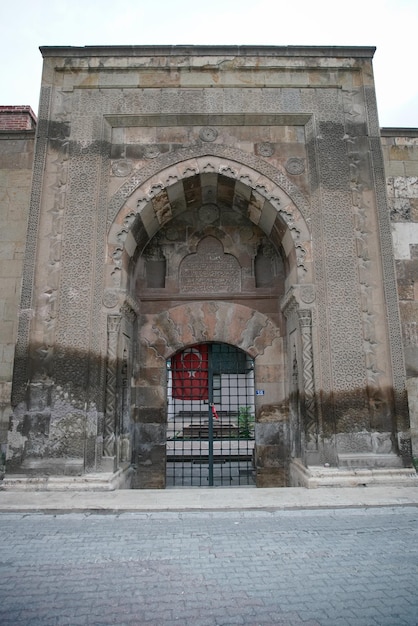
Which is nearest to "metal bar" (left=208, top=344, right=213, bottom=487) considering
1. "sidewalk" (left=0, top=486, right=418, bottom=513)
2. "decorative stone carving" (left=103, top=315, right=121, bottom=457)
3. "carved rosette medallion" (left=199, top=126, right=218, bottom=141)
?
"sidewalk" (left=0, top=486, right=418, bottom=513)

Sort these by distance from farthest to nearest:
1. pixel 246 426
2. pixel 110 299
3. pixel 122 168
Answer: pixel 246 426 → pixel 122 168 → pixel 110 299

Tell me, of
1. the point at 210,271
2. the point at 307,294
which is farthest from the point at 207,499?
the point at 210,271

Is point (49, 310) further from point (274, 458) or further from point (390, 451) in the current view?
point (390, 451)

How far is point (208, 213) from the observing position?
25.2 ft

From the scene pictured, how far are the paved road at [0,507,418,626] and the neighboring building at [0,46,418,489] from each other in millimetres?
1362

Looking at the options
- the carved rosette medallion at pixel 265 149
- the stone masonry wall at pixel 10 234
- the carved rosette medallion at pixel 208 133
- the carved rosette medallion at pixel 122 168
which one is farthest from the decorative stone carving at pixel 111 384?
the carved rosette medallion at pixel 265 149

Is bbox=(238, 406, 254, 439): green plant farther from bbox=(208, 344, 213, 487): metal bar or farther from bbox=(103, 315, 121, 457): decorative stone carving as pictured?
bbox=(103, 315, 121, 457): decorative stone carving

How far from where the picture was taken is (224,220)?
770 cm

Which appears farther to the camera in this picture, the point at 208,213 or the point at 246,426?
the point at 246,426

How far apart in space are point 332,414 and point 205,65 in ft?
18.6

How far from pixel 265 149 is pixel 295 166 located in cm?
54

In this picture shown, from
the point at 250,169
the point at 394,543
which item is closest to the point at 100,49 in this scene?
the point at 250,169

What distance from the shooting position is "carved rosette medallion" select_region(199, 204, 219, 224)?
7676mm

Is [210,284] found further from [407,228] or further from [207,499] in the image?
[207,499]
